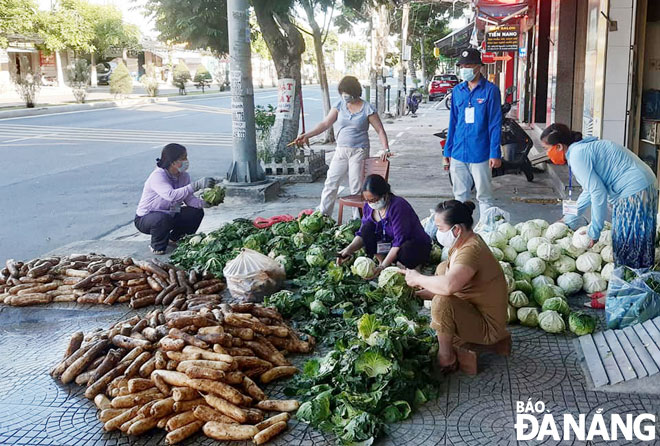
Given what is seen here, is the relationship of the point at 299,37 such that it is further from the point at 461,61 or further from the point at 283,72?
the point at 461,61

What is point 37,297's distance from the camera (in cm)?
619

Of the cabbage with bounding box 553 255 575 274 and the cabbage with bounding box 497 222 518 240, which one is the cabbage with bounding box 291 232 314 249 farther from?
the cabbage with bounding box 553 255 575 274

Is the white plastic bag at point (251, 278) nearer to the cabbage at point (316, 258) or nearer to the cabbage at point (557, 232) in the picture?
the cabbage at point (316, 258)

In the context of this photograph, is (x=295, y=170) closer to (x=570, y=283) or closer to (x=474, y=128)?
(x=474, y=128)

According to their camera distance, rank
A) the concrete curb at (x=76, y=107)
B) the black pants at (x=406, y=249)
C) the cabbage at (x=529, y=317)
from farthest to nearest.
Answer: the concrete curb at (x=76, y=107)
the black pants at (x=406, y=249)
the cabbage at (x=529, y=317)

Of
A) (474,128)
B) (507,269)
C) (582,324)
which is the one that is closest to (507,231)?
(507,269)

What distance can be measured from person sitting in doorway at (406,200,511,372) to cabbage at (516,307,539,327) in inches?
32.3

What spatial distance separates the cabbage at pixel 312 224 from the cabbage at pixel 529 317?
2.76 meters

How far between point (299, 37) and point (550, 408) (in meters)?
10.6

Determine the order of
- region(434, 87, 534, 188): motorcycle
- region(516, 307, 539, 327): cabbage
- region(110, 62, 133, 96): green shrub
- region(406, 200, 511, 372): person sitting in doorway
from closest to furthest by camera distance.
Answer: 1. region(406, 200, 511, 372): person sitting in doorway
2. region(516, 307, 539, 327): cabbage
3. region(434, 87, 534, 188): motorcycle
4. region(110, 62, 133, 96): green shrub

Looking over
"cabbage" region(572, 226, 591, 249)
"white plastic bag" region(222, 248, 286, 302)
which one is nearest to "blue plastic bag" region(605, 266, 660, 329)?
"cabbage" region(572, 226, 591, 249)

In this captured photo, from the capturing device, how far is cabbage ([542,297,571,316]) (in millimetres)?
5262

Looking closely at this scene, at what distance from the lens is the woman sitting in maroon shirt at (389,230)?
5992 mm

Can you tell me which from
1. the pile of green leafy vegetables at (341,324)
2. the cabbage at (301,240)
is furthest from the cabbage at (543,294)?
the cabbage at (301,240)
